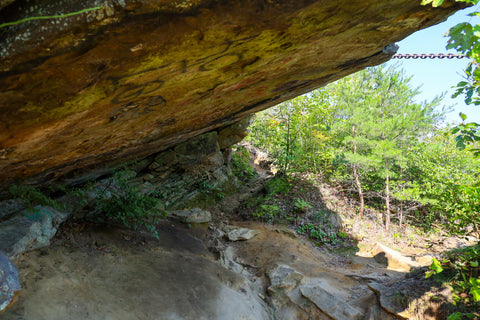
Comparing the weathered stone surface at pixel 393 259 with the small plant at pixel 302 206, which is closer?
the weathered stone surface at pixel 393 259

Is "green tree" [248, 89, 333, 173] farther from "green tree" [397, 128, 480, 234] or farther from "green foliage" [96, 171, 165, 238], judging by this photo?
"green foliage" [96, 171, 165, 238]

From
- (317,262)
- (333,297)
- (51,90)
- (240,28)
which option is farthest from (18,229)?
(317,262)

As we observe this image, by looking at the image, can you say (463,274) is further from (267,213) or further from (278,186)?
(278,186)

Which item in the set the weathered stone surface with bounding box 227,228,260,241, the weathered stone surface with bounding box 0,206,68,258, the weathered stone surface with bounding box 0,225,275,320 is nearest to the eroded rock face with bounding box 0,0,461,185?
the weathered stone surface with bounding box 0,206,68,258

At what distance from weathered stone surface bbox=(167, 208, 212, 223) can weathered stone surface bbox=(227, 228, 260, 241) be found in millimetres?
933

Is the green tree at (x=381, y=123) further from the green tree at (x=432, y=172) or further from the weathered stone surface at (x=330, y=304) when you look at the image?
the weathered stone surface at (x=330, y=304)

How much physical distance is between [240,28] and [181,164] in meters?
6.57

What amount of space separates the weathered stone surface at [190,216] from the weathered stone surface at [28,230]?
12.4 ft

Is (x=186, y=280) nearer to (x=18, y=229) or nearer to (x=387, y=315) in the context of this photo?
(x=18, y=229)

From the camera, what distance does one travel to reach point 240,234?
8.07m

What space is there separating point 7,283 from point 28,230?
1.54m

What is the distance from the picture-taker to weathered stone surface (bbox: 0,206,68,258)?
3.55 metres

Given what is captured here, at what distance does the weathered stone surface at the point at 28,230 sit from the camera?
11.7 feet

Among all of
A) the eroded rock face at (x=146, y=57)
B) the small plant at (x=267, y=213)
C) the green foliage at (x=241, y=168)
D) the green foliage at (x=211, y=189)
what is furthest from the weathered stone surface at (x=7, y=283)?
the green foliage at (x=241, y=168)
